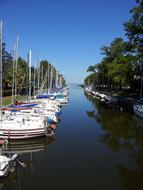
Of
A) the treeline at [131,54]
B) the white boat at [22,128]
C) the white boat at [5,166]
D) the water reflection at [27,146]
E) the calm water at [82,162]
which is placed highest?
the treeline at [131,54]

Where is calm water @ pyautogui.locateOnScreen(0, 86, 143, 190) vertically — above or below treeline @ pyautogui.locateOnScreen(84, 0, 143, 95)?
below

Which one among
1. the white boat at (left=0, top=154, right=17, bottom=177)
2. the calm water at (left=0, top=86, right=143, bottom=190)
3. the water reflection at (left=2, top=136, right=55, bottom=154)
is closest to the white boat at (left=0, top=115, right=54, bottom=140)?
the water reflection at (left=2, top=136, right=55, bottom=154)

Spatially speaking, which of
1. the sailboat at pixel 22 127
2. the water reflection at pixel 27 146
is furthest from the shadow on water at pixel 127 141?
the sailboat at pixel 22 127

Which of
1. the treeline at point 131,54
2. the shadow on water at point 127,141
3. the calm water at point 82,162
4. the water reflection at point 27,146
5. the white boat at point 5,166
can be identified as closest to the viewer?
the white boat at point 5,166

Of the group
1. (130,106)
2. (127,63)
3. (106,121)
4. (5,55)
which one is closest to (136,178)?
(106,121)

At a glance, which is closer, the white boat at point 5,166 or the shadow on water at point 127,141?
the white boat at point 5,166

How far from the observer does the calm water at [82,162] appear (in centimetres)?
1704

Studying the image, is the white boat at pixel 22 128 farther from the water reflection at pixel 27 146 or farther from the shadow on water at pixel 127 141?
the shadow on water at pixel 127 141

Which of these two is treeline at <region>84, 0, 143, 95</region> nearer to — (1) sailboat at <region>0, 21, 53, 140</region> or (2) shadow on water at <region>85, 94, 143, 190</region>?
(2) shadow on water at <region>85, 94, 143, 190</region>

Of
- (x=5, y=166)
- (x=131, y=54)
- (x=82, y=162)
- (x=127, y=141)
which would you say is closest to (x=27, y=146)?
(x=82, y=162)

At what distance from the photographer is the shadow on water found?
60.3 feet

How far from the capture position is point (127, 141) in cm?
2914

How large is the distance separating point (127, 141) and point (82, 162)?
30.8ft

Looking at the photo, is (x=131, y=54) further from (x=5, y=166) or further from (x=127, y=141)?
(x=5, y=166)
